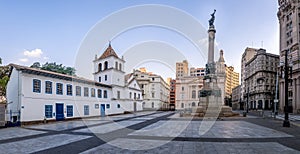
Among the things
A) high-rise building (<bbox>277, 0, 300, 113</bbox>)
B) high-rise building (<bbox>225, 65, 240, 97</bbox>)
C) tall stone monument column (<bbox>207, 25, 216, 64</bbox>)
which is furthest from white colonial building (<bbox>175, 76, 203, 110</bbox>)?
high-rise building (<bbox>225, 65, 240, 97</bbox>)

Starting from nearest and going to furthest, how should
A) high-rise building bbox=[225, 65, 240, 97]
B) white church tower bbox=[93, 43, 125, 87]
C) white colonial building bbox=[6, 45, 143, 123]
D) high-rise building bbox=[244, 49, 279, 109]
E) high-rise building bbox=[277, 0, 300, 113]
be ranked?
white colonial building bbox=[6, 45, 143, 123] < white church tower bbox=[93, 43, 125, 87] < high-rise building bbox=[277, 0, 300, 113] < high-rise building bbox=[244, 49, 279, 109] < high-rise building bbox=[225, 65, 240, 97]

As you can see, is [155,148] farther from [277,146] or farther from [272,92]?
[272,92]

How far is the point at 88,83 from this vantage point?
109 ft

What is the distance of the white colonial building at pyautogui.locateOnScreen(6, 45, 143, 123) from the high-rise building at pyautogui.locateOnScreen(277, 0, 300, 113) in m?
36.0

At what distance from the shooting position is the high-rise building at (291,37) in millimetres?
51188

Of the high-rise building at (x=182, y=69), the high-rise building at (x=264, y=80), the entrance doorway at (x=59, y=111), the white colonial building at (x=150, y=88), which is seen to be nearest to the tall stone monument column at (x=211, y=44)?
the entrance doorway at (x=59, y=111)

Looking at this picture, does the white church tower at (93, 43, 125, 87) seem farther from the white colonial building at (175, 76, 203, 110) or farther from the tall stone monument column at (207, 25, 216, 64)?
the white colonial building at (175, 76, 203, 110)

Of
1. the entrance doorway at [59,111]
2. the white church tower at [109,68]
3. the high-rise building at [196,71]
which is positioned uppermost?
the high-rise building at [196,71]

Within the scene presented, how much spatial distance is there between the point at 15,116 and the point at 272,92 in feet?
257

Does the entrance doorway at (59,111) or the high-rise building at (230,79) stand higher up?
the high-rise building at (230,79)

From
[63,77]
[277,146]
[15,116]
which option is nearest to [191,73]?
[63,77]

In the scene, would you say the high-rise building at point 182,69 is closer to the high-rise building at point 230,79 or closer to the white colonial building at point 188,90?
the white colonial building at point 188,90

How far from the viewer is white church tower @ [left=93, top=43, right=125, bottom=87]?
135 feet

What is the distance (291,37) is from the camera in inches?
2237
